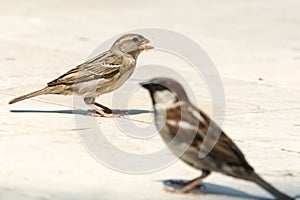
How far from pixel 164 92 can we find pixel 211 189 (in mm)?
801

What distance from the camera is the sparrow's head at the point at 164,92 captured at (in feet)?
18.6

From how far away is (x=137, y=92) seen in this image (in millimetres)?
9953

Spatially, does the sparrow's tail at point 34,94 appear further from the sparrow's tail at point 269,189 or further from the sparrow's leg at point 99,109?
the sparrow's tail at point 269,189

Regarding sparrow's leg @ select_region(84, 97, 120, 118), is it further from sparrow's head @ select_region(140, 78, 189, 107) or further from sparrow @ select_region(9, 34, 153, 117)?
sparrow's head @ select_region(140, 78, 189, 107)

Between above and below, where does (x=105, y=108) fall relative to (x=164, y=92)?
below

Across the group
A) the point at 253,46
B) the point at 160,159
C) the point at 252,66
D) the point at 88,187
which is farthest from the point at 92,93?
the point at 253,46

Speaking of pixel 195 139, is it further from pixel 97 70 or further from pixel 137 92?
pixel 137 92

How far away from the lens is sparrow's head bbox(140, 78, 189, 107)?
566 cm

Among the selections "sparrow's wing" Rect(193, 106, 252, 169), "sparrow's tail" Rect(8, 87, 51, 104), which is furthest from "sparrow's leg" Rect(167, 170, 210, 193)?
"sparrow's tail" Rect(8, 87, 51, 104)

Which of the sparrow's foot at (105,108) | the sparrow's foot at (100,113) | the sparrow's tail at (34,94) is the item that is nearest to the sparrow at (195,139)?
the sparrow's foot at (100,113)

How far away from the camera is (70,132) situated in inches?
308

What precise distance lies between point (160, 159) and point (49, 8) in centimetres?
1060

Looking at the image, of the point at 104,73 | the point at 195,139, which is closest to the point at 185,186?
the point at 195,139

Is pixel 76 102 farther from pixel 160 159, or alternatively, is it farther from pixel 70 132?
pixel 160 159
